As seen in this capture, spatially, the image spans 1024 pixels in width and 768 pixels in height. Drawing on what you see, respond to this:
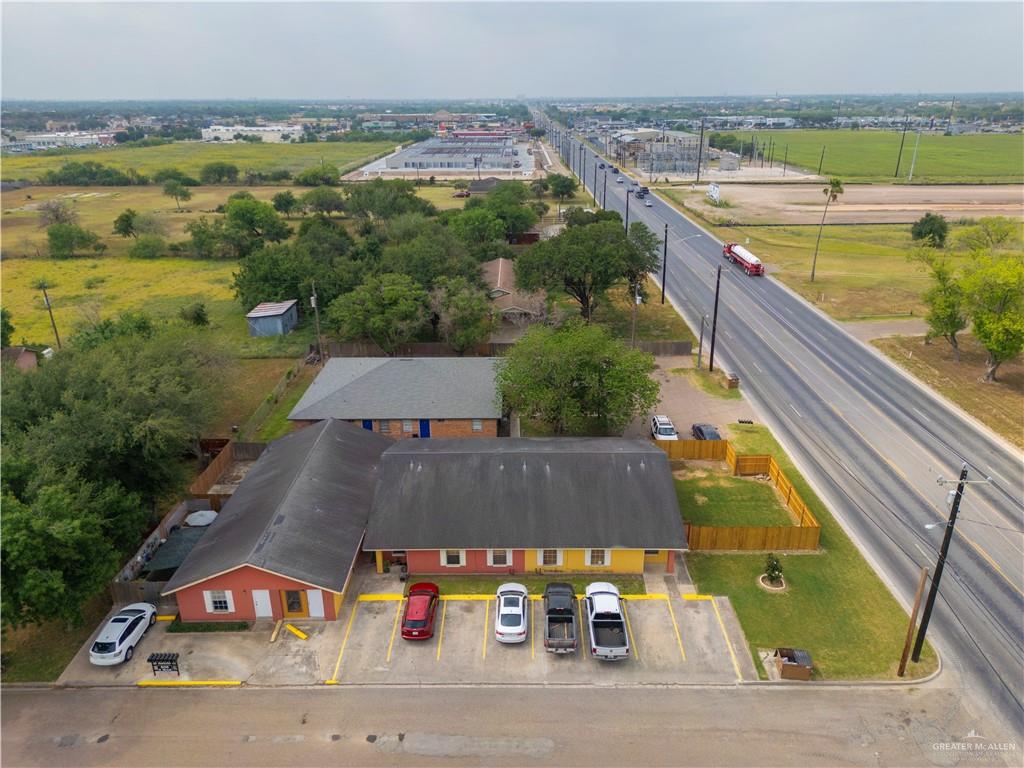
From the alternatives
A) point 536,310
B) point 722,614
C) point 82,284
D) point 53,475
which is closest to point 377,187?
point 82,284

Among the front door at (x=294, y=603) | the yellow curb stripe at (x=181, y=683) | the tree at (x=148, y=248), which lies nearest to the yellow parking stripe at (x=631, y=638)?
the front door at (x=294, y=603)

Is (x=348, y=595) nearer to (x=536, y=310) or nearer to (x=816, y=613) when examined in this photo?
(x=816, y=613)

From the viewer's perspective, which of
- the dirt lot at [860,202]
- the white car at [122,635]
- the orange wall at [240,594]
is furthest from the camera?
the dirt lot at [860,202]

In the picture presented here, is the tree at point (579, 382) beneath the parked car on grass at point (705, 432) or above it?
above

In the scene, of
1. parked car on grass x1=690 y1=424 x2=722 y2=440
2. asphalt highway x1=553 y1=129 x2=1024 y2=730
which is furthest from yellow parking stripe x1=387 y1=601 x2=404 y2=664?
parked car on grass x1=690 y1=424 x2=722 y2=440

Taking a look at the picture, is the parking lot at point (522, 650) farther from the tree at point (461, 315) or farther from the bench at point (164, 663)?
the tree at point (461, 315)

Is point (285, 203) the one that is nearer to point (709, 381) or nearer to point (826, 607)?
point (709, 381)
